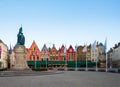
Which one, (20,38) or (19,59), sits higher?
(20,38)

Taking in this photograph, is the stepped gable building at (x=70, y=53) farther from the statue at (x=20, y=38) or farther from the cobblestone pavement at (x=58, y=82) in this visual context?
the cobblestone pavement at (x=58, y=82)

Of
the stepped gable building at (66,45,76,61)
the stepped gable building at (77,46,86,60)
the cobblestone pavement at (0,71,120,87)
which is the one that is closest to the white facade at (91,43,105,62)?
the stepped gable building at (77,46,86,60)

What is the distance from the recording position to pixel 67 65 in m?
126

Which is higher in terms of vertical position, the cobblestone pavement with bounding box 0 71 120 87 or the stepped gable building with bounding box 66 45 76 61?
the stepped gable building with bounding box 66 45 76 61

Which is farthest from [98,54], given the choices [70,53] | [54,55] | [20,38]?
[20,38]

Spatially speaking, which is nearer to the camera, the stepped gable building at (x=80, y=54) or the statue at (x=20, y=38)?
the statue at (x=20, y=38)

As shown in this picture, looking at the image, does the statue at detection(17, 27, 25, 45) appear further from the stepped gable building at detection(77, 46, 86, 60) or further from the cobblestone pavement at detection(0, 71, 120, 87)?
the stepped gable building at detection(77, 46, 86, 60)

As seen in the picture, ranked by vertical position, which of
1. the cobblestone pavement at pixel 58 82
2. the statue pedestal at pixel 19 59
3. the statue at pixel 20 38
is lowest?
the cobblestone pavement at pixel 58 82

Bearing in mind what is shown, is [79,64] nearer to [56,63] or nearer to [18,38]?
[56,63]

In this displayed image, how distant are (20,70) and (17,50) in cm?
481

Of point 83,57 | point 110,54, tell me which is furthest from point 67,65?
point 110,54

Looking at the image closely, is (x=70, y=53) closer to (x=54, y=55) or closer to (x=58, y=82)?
(x=54, y=55)

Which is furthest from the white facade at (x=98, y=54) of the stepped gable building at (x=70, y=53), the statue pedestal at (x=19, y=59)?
the statue pedestal at (x=19, y=59)

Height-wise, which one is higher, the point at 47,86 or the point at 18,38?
the point at 18,38
